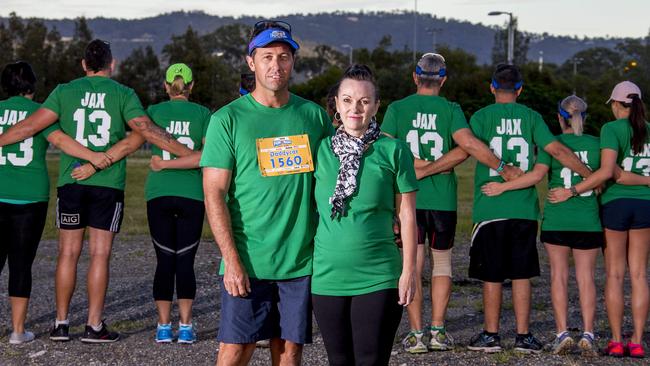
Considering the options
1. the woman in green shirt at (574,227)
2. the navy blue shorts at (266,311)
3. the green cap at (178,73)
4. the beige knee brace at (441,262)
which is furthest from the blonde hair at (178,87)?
the navy blue shorts at (266,311)

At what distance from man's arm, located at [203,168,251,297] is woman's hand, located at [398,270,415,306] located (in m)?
0.77

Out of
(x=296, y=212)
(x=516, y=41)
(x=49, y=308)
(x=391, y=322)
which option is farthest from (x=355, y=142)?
(x=516, y=41)

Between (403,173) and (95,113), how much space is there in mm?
3611

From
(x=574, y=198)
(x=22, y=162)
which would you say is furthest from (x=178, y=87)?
(x=574, y=198)

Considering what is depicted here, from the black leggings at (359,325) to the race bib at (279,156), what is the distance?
2.16ft

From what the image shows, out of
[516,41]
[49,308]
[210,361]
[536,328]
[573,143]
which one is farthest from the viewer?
[516,41]

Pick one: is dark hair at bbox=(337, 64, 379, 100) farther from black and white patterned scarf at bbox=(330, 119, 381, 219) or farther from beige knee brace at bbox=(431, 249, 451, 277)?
beige knee brace at bbox=(431, 249, 451, 277)

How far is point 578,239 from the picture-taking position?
803 cm

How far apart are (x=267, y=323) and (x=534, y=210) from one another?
3262 millimetres

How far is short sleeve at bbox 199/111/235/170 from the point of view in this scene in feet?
17.1

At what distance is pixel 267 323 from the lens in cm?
536

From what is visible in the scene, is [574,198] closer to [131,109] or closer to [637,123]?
[637,123]

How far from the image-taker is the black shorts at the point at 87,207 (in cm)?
804

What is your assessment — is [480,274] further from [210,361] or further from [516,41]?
[516,41]
